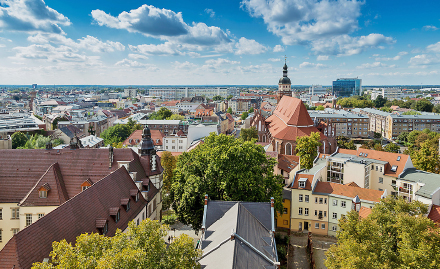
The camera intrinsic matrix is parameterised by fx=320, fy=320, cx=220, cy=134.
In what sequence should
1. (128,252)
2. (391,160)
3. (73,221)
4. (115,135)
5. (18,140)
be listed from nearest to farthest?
(128,252) → (73,221) → (391,160) → (18,140) → (115,135)

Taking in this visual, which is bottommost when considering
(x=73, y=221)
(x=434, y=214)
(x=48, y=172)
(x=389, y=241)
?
(x=434, y=214)

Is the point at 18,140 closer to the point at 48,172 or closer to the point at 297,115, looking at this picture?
the point at 48,172

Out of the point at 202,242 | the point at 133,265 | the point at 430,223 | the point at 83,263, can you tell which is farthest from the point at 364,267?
the point at 83,263

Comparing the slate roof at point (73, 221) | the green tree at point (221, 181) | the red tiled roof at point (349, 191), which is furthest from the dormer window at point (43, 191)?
the red tiled roof at point (349, 191)

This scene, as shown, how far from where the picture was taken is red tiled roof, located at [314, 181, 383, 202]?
38438 millimetres

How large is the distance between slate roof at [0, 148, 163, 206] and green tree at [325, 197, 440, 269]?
81.9 feet

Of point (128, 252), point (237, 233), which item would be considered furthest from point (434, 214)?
point (128, 252)

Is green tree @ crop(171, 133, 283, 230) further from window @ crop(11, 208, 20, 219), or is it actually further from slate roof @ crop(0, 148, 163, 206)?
window @ crop(11, 208, 20, 219)

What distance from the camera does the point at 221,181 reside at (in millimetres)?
32281

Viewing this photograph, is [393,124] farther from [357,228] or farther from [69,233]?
[69,233]

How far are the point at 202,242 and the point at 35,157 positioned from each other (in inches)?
909

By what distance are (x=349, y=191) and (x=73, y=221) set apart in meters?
31.0

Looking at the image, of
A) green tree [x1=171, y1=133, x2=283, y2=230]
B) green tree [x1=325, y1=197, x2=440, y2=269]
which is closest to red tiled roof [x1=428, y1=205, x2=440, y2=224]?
green tree [x1=325, y1=197, x2=440, y2=269]

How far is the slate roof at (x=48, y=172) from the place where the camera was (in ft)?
108
